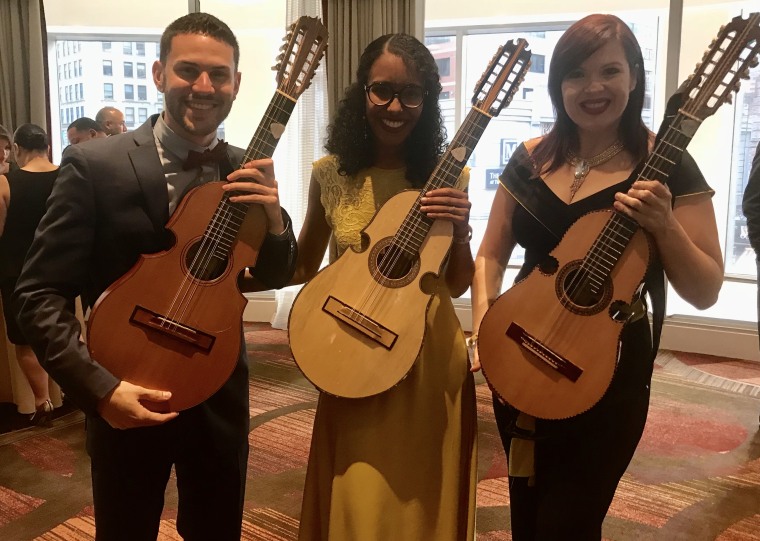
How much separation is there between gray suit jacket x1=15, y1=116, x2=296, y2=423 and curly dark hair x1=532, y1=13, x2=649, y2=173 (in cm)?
70

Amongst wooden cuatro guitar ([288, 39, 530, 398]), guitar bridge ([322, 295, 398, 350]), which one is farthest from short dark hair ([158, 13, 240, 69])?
guitar bridge ([322, 295, 398, 350])

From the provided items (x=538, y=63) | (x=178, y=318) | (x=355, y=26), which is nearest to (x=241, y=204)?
(x=178, y=318)

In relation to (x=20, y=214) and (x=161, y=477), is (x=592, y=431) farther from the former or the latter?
(x=20, y=214)

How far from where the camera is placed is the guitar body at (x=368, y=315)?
1492 mm

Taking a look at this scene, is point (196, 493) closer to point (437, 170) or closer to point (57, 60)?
point (437, 170)

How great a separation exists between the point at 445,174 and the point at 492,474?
2077mm

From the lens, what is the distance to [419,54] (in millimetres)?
1659

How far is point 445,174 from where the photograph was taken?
4.97 feet

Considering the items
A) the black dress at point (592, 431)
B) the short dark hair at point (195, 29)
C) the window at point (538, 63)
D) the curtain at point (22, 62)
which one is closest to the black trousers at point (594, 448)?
the black dress at point (592, 431)

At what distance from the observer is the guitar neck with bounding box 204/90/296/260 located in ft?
→ 4.58

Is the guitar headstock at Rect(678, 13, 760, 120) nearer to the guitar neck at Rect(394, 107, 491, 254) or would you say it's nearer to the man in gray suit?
the guitar neck at Rect(394, 107, 491, 254)

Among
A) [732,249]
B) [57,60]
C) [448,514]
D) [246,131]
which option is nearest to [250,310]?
[246,131]

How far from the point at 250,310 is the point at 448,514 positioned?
479 cm

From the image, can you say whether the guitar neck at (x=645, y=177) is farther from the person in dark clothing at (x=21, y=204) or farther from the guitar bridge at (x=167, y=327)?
the person in dark clothing at (x=21, y=204)
